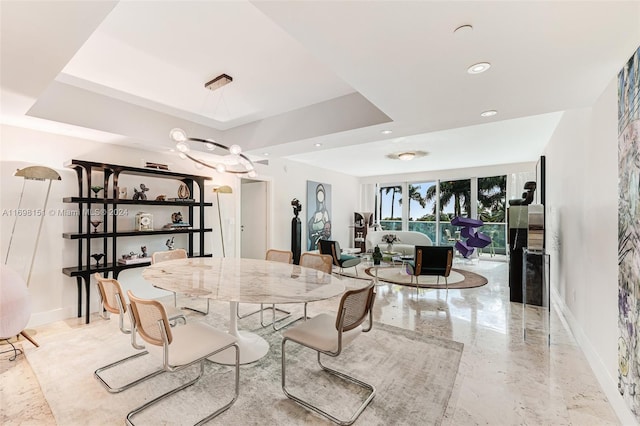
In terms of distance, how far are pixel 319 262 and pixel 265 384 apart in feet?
4.44

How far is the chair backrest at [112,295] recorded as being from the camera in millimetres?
1938

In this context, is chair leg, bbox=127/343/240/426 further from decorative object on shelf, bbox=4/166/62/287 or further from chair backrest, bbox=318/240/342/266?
chair backrest, bbox=318/240/342/266

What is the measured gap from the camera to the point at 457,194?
27.6ft

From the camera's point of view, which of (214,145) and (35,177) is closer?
(35,177)

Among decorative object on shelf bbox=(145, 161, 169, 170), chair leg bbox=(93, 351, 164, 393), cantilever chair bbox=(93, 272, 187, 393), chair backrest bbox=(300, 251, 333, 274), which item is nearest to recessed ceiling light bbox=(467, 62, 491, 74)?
chair backrest bbox=(300, 251, 333, 274)

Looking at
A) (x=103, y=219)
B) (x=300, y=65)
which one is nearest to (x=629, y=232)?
(x=300, y=65)

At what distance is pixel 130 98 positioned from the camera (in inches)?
135

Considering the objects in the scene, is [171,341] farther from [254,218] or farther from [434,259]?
[254,218]

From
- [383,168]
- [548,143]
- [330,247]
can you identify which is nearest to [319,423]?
[330,247]

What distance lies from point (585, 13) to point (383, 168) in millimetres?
6894

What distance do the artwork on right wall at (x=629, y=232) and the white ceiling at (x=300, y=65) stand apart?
26 centimetres

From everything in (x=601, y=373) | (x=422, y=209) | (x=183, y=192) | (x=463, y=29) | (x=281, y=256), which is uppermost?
(x=463, y=29)

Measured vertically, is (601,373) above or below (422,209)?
below

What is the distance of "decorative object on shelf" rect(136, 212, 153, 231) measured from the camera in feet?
13.1
